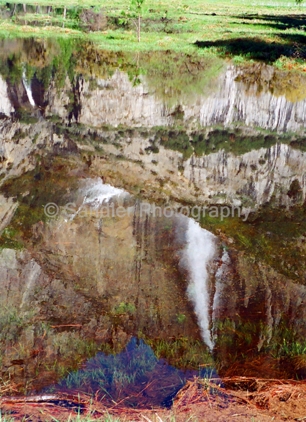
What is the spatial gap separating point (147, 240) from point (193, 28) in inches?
1374

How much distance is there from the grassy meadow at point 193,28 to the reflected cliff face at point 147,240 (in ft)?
42.1

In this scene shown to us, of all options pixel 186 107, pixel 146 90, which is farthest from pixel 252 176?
pixel 146 90

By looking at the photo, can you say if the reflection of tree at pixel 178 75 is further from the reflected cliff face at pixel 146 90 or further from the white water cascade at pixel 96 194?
the white water cascade at pixel 96 194

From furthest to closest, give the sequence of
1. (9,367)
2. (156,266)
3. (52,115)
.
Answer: (52,115) < (156,266) < (9,367)

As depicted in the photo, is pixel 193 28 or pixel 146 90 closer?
pixel 146 90

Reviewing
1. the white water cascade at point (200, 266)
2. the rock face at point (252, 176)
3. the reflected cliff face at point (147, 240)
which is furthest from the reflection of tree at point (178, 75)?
the white water cascade at point (200, 266)

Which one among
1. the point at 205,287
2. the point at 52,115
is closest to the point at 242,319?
the point at 205,287

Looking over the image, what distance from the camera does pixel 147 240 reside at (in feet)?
31.5

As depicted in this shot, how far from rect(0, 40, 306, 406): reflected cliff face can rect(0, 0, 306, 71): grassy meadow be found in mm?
12832

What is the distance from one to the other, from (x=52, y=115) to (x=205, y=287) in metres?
10.7

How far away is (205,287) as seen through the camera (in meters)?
8.09

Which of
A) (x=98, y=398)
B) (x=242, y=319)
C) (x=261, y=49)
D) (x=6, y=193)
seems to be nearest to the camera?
(x=98, y=398)

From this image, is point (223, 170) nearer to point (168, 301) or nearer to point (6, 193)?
point (6, 193)

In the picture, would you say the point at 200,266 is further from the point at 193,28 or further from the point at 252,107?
the point at 193,28
